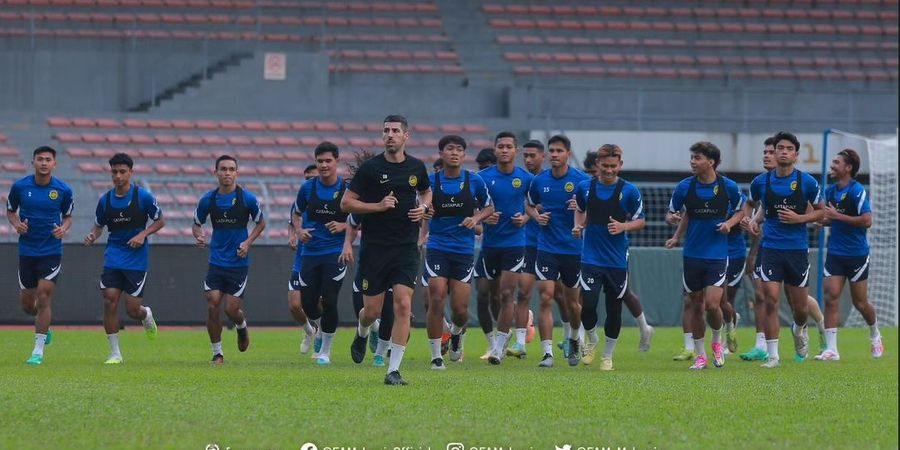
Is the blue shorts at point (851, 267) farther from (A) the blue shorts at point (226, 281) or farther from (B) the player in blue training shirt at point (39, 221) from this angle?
(B) the player in blue training shirt at point (39, 221)

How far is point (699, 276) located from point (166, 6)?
2299 cm

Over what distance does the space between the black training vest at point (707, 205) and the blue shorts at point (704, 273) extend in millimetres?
472

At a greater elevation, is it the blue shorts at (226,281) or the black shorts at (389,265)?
the black shorts at (389,265)

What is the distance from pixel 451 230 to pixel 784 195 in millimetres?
3747

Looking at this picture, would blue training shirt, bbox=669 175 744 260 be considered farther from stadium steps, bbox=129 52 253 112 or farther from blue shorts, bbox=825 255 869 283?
stadium steps, bbox=129 52 253 112

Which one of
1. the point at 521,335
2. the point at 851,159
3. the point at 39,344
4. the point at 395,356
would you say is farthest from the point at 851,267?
the point at 39,344

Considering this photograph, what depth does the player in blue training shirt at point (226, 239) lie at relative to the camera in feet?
52.3

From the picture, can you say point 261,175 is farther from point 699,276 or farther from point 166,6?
point 699,276

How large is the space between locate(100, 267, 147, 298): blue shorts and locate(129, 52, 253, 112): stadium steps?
718 inches

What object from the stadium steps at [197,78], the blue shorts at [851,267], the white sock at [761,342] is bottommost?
the white sock at [761,342]

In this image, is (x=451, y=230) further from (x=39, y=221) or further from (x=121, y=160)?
(x=39, y=221)

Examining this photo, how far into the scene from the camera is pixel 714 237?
1547 centimetres

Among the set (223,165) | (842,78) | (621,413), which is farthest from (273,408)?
(842,78)

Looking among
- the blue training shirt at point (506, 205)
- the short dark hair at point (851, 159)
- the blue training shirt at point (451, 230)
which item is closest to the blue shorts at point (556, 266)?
the blue training shirt at point (506, 205)
